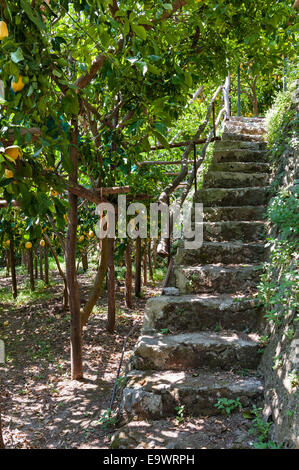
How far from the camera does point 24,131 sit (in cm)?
162

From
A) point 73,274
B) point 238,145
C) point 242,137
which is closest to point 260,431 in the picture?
point 73,274

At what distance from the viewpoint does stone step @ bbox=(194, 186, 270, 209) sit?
4484mm

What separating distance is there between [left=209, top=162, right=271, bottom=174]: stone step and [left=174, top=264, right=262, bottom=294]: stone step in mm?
1942

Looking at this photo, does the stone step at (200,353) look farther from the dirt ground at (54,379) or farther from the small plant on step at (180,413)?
the dirt ground at (54,379)

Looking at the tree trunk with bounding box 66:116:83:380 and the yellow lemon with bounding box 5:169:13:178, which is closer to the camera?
the yellow lemon with bounding box 5:169:13:178

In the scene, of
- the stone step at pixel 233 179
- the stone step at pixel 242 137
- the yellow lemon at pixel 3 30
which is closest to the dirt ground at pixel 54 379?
the yellow lemon at pixel 3 30

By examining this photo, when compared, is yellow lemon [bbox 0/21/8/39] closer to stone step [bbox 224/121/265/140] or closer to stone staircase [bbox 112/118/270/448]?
stone staircase [bbox 112/118/270/448]

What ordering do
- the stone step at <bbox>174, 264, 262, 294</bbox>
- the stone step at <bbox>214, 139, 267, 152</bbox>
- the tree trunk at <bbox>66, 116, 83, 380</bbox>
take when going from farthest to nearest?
the stone step at <bbox>214, 139, 267, 152</bbox>, the tree trunk at <bbox>66, 116, 83, 380</bbox>, the stone step at <bbox>174, 264, 262, 294</bbox>

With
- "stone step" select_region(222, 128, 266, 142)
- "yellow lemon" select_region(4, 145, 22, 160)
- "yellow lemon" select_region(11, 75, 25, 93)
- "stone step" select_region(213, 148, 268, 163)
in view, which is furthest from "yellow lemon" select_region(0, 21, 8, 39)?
"stone step" select_region(222, 128, 266, 142)

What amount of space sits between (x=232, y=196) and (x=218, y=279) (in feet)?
4.88
